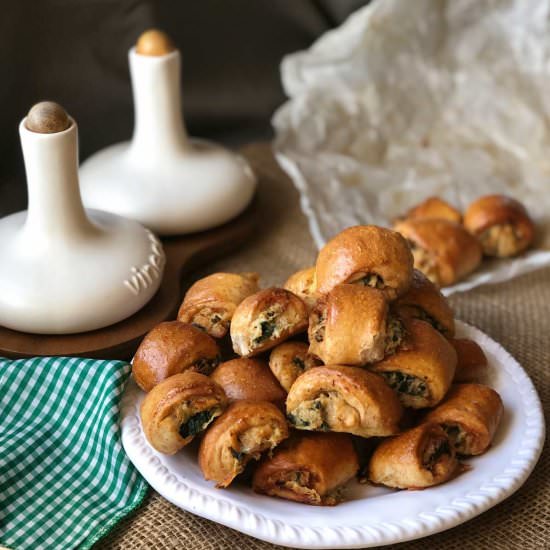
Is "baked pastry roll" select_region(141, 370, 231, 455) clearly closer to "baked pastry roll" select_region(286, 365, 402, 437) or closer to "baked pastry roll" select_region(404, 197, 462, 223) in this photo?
"baked pastry roll" select_region(286, 365, 402, 437)

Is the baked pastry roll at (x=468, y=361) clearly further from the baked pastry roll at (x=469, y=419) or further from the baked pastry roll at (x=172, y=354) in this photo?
the baked pastry roll at (x=172, y=354)

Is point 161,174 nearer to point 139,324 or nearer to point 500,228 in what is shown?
point 139,324

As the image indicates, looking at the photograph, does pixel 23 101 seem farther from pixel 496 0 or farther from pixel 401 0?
pixel 496 0

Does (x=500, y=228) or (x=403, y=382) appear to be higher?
(x=403, y=382)

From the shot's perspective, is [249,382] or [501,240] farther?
[501,240]

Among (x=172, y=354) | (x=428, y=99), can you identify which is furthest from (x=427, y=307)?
(x=428, y=99)

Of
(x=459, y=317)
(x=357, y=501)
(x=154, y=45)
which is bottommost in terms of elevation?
(x=459, y=317)
